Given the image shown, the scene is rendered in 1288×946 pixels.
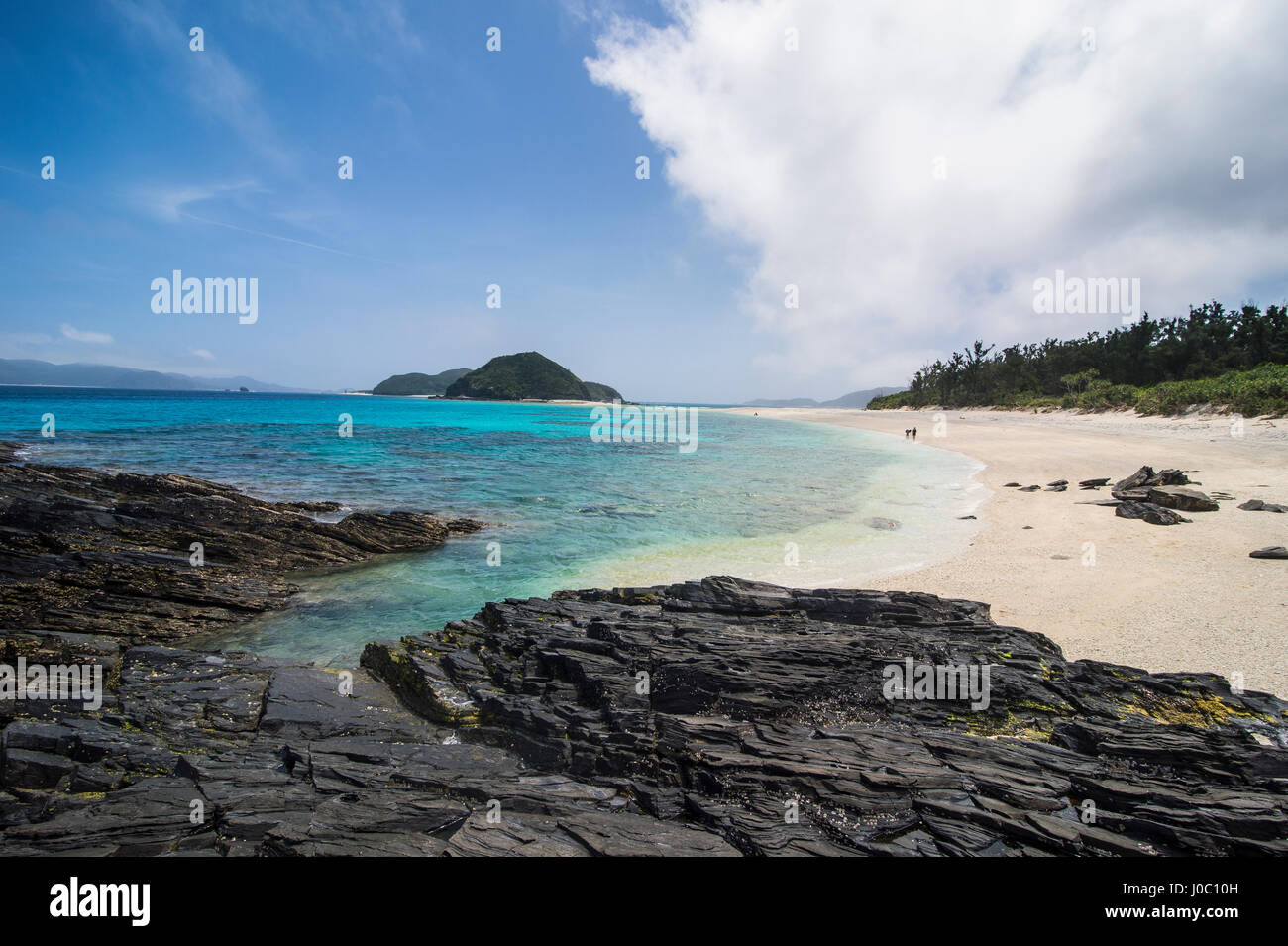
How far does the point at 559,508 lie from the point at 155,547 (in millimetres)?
14892

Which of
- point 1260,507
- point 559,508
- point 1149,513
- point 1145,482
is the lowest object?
point 559,508

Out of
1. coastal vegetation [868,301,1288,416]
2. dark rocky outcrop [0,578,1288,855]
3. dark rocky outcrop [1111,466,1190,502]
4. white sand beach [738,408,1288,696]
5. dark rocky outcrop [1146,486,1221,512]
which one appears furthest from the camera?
coastal vegetation [868,301,1288,416]

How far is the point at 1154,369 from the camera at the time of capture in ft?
278

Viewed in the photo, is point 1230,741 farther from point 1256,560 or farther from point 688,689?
point 1256,560

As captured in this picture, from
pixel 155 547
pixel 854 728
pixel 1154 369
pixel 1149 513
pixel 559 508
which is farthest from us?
pixel 1154 369

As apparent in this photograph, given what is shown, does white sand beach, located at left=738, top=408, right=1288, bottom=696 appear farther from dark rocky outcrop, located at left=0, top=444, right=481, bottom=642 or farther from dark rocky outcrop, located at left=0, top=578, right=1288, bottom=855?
dark rocky outcrop, located at left=0, top=444, right=481, bottom=642

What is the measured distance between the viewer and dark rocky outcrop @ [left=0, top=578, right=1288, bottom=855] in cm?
518

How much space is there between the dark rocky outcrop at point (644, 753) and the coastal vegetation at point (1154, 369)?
62717 mm

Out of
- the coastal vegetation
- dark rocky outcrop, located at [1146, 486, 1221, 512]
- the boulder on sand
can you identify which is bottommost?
the boulder on sand

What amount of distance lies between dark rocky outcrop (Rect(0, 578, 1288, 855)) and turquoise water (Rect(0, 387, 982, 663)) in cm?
330

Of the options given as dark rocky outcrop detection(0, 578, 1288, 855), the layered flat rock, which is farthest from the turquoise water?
the layered flat rock

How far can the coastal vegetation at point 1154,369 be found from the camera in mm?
58188

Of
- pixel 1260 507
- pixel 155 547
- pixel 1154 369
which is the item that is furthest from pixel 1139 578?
pixel 1154 369

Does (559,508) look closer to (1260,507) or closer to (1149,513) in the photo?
(1149,513)
